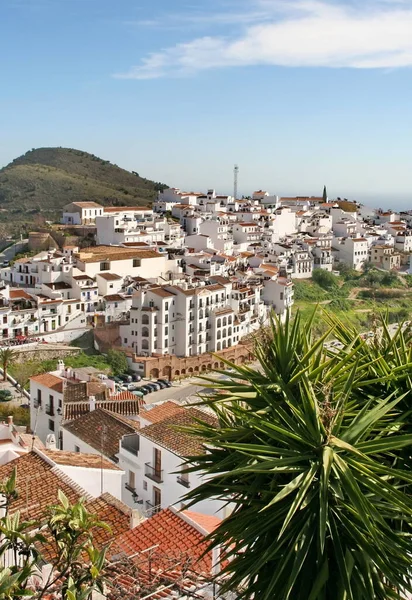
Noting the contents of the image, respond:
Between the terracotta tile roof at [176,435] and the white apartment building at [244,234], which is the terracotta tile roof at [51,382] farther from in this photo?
the white apartment building at [244,234]

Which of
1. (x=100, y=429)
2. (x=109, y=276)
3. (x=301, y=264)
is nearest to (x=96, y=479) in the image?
(x=100, y=429)

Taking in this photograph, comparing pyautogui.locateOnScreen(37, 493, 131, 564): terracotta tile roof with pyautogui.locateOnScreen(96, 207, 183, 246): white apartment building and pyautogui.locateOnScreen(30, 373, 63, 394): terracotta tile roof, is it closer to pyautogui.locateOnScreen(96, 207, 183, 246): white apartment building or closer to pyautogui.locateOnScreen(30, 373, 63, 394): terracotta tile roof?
pyautogui.locateOnScreen(30, 373, 63, 394): terracotta tile roof

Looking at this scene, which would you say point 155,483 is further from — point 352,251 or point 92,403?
point 352,251

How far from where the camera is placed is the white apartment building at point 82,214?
6594cm

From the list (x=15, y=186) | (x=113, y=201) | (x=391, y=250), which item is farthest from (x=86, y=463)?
(x=15, y=186)

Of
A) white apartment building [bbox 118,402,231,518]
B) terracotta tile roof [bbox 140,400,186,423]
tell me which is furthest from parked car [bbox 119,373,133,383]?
white apartment building [bbox 118,402,231,518]

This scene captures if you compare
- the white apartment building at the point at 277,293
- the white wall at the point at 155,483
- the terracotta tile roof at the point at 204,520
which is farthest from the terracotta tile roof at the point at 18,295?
the terracotta tile roof at the point at 204,520

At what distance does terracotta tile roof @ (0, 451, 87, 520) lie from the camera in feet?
31.4

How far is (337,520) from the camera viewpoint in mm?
5262

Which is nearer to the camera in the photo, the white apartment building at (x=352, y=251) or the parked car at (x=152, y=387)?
the parked car at (x=152, y=387)

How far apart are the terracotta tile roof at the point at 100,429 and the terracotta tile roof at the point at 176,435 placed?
5.66 feet

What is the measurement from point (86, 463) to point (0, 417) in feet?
66.0

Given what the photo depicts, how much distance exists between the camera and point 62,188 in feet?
326

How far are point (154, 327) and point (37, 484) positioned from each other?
34595mm
